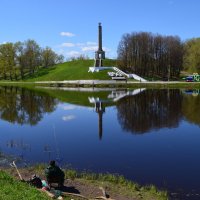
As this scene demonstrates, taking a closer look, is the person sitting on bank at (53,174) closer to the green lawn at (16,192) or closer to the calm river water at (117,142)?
the green lawn at (16,192)

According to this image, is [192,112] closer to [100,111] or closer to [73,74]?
[100,111]

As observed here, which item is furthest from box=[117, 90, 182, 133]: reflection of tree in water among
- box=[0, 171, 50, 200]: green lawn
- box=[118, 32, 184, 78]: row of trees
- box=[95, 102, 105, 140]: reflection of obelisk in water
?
box=[118, 32, 184, 78]: row of trees

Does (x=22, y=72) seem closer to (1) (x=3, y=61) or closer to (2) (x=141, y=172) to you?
(1) (x=3, y=61)

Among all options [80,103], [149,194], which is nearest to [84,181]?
[149,194]

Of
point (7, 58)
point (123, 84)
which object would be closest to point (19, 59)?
point (7, 58)

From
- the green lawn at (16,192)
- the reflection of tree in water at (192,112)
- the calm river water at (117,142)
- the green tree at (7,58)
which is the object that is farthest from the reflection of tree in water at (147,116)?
the green tree at (7,58)

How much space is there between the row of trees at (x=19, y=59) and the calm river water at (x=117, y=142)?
369ft

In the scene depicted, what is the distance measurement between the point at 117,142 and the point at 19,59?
458 ft

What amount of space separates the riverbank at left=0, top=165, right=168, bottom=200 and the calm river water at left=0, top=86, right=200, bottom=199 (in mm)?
1351

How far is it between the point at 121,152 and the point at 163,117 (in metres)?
19.6

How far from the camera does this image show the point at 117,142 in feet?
97.9

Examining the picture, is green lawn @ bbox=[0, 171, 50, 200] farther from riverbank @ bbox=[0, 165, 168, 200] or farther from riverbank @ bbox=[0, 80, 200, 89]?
riverbank @ bbox=[0, 80, 200, 89]

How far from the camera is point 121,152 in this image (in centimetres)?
2620

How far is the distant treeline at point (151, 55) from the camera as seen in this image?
145 m
